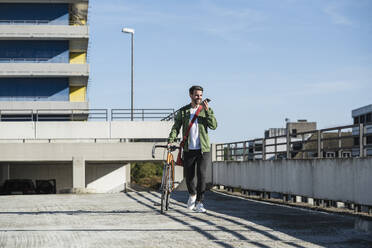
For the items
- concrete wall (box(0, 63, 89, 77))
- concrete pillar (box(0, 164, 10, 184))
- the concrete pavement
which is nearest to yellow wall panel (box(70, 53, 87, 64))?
concrete wall (box(0, 63, 89, 77))

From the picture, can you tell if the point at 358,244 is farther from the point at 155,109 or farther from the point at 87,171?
the point at 87,171

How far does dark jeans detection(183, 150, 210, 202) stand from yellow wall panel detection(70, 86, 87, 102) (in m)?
46.2

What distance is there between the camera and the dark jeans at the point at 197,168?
11.2m

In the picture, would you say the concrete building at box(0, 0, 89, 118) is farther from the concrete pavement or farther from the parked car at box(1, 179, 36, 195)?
the concrete pavement

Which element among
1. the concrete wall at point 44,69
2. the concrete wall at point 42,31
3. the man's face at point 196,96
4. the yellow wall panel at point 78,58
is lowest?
the man's face at point 196,96

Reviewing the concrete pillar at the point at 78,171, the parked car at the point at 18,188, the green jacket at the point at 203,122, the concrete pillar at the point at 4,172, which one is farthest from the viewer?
the concrete pillar at the point at 4,172

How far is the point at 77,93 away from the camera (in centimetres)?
5691

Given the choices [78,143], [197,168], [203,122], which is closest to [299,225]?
[197,168]

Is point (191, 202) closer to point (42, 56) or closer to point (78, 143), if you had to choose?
point (78, 143)

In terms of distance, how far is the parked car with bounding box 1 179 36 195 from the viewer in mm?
34719

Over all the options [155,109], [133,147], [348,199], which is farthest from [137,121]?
[348,199]

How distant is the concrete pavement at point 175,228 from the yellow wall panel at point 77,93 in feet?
147

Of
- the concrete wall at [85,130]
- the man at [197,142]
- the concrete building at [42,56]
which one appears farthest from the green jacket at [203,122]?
the concrete building at [42,56]

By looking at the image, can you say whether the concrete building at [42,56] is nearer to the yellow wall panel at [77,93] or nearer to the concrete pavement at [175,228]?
the yellow wall panel at [77,93]
